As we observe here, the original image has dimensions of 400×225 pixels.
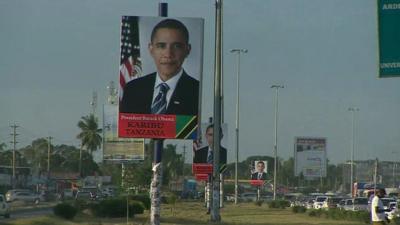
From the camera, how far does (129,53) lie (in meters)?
24.8

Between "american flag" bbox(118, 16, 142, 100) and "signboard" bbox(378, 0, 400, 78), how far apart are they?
8826 millimetres

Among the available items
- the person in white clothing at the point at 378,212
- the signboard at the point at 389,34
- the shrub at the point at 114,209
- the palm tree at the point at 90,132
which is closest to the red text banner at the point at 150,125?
the person in white clothing at the point at 378,212

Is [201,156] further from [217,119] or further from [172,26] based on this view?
[172,26]

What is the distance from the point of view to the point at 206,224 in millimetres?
39844

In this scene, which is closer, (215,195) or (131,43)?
(131,43)

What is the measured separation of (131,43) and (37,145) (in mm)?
130846

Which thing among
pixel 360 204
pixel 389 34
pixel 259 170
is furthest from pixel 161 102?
pixel 259 170

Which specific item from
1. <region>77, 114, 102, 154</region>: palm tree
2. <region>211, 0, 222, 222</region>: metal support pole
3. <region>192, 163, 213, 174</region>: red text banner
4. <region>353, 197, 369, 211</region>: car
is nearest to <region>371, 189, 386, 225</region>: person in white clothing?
<region>211, 0, 222, 222</region>: metal support pole

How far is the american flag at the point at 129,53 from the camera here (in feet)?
80.8

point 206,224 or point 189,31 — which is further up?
point 189,31

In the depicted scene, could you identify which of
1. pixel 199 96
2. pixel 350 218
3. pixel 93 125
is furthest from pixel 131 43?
pixel 93 125

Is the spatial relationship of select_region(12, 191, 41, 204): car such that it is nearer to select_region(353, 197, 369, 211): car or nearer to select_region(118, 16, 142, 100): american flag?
select_region(353, 197, 369, 211): car

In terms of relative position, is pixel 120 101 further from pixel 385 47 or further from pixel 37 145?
pixel 37 145

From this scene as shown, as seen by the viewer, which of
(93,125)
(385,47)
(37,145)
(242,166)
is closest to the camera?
(385,47)
